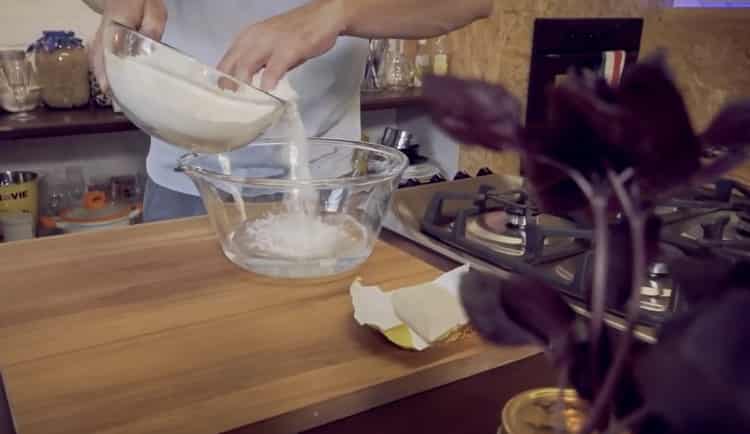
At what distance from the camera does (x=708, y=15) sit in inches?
72.9

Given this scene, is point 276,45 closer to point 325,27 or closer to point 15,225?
point 325,27

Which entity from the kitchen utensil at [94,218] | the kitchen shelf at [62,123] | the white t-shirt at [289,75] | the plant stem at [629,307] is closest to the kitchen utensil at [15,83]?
the kitchen shelf at [62,123]

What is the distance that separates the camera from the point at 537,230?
852 mm

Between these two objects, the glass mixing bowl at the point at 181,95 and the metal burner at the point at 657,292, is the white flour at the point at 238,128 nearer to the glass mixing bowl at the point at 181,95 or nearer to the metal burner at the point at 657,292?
the glass mixing bowl at the point at 181,95

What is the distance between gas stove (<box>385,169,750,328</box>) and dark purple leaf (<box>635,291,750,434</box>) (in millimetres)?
492

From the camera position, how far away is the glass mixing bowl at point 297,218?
0.77 metres

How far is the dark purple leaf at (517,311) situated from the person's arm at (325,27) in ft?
1.90

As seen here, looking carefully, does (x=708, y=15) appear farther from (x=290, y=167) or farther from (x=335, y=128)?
(x=290, y=167)

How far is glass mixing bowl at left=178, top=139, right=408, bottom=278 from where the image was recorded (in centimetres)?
77

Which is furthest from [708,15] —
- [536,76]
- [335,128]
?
[335,128]

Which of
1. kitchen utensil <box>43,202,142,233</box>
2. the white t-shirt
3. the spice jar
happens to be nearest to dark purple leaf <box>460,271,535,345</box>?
the white t-shirt

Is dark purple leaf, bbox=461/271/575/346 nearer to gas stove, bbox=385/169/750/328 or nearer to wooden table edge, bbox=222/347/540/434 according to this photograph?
wooden table edge, bbox=222/347/540/434

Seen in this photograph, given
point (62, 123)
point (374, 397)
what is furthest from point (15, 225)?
point (374, 397)

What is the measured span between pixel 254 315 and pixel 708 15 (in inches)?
66.9
